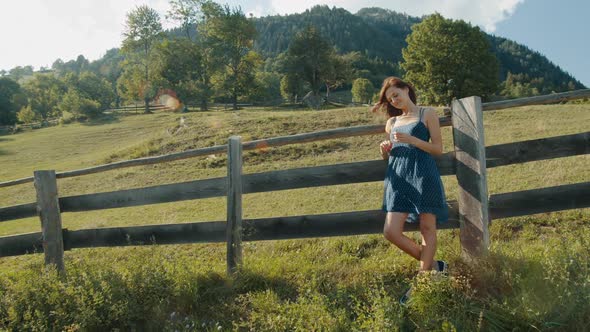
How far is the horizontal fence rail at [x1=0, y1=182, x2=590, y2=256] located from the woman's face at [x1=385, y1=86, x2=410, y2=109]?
1205 mm

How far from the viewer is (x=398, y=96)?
13.5 feet

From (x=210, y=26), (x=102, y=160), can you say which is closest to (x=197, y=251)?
(x=102, y=160)

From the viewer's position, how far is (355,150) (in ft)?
54.9

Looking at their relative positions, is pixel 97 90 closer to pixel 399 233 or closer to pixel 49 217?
pixel 49 217

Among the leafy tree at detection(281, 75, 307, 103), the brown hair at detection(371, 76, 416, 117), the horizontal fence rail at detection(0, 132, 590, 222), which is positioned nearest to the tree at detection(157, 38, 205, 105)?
the leafy tree at detection(281, 75, 307, 103)

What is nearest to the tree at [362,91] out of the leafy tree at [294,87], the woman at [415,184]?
the leafy tree at [294,87]

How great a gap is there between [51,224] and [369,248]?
15.0 ft

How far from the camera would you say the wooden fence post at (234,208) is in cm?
470

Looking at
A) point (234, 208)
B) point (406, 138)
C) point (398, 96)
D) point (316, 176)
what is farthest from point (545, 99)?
point (234, 208)

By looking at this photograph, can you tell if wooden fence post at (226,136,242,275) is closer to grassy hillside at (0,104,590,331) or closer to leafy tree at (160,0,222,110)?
grassy hillside at (0,104,590,331)

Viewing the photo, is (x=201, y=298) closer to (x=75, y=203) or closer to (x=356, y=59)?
(x=75, y=203)

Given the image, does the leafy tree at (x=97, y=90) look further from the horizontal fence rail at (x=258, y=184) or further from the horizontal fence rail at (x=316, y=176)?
the horizontal fence rail at (x=316, y=176)

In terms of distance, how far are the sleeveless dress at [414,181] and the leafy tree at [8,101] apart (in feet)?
275

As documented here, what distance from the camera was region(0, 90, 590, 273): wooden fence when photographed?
4.02 m
